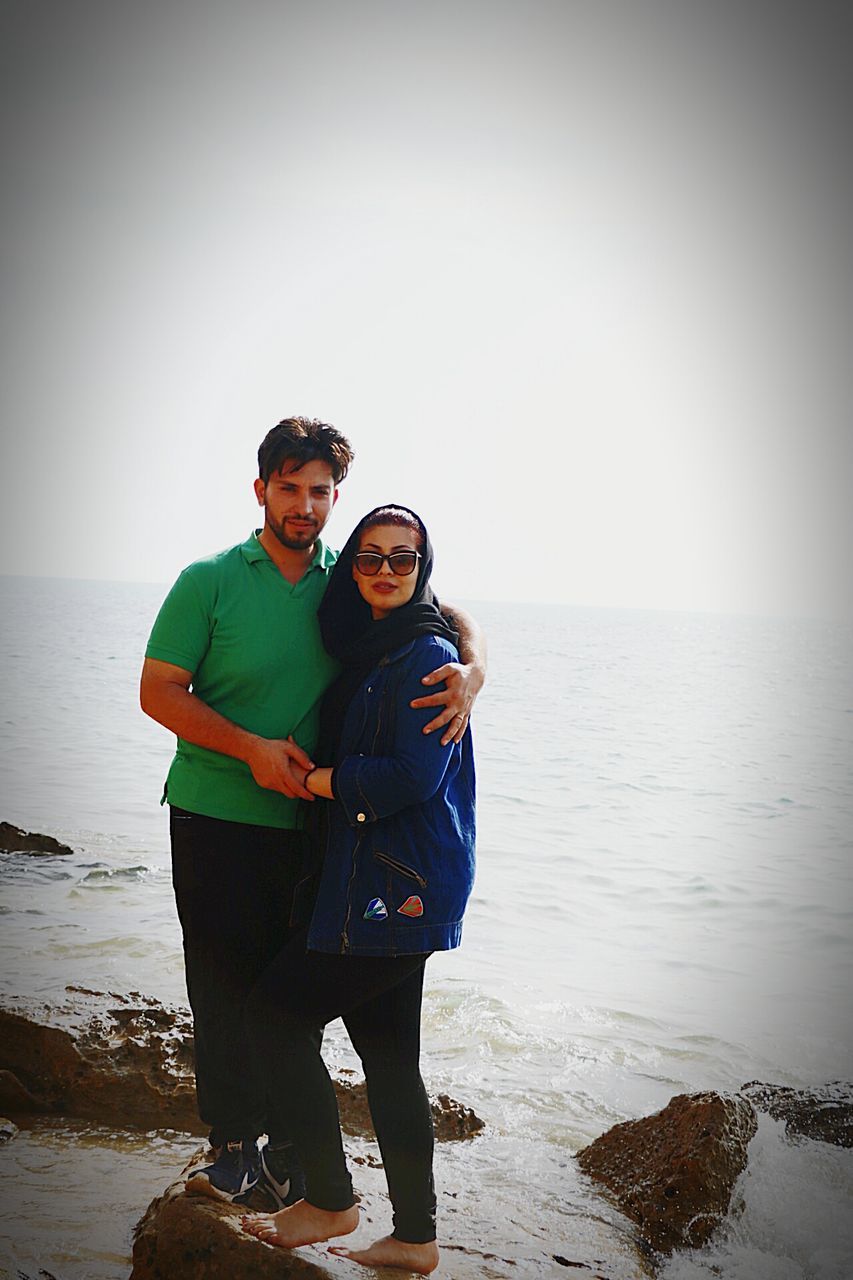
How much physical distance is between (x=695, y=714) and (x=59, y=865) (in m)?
23.5

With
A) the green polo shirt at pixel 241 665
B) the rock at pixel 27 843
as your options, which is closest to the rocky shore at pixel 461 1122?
the green polo shirt at pixel 241 665

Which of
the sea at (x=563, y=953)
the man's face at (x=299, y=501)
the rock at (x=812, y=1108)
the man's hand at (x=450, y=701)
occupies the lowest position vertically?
the sea at (x=563, y=953)

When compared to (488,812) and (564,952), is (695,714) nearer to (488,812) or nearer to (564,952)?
(488,812)

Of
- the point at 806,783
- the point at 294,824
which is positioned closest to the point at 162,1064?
the point at 294,824

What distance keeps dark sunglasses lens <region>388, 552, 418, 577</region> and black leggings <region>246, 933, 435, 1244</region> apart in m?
0.92

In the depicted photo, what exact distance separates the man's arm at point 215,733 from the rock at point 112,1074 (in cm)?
165

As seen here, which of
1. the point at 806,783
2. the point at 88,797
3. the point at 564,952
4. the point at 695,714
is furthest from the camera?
the point at 695,714

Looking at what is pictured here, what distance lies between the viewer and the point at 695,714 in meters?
29.3

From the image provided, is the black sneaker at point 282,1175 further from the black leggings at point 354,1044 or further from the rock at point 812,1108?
the rock at point 812,1108

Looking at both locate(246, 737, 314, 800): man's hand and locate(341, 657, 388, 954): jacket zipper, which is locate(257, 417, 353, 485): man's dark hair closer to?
locate(341, 657, 388, 954): jacket zipper

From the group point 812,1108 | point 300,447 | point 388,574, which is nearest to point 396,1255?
point 388,574

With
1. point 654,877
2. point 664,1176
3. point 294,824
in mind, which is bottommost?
point 654,877

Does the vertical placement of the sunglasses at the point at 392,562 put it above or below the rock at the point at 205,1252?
above

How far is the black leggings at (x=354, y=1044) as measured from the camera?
2.57 m
